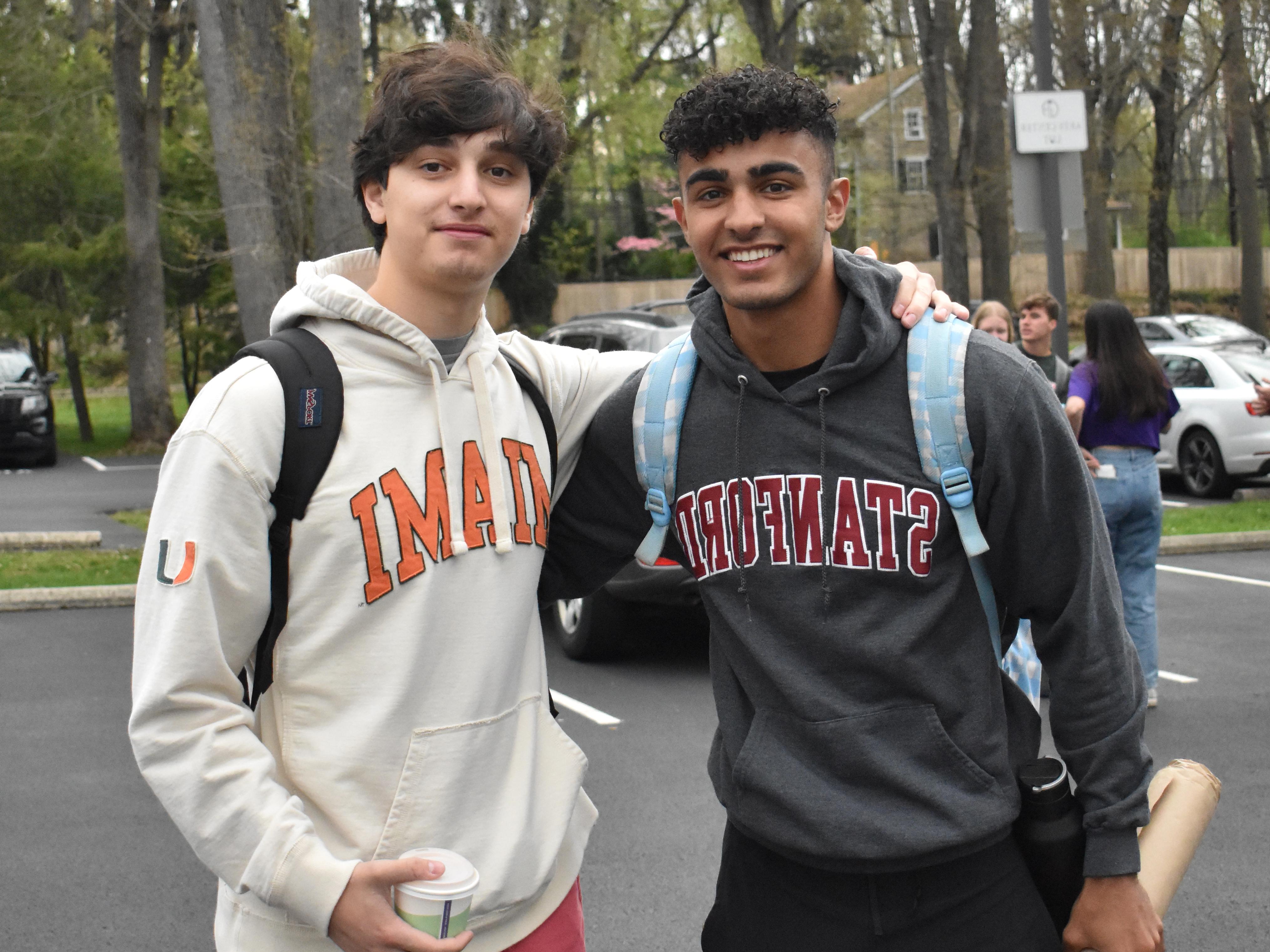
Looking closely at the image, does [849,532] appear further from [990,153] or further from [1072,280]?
[1072,280]

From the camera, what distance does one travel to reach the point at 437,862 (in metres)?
1.95

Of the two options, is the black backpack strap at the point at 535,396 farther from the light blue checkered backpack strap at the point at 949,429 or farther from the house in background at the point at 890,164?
the house in background at the point at 890,164

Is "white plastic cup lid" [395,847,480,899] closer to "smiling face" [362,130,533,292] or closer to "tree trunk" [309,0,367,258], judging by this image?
"smiling face" [362,130,533,292]

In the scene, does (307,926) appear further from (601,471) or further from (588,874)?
(588,874)

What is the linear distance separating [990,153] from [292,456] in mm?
20479

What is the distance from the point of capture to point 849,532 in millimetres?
2260

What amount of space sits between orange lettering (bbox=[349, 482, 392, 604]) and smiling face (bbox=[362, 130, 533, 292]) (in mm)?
444

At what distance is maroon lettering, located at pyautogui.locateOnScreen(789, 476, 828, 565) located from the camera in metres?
2.28

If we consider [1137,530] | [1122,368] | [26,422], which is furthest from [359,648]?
[26,422]

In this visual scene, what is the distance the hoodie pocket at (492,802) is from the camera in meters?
2.13

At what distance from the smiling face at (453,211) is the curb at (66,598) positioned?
808 cm

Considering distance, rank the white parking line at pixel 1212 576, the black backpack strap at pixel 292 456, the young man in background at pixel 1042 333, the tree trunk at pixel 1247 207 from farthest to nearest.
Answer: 1. the tree trunk at pixel 1247 207
2. the white parking line at pixel 1212 576
3. the young man in background at pixel 1042 333
4. the black backpack strap at pixel 292 456

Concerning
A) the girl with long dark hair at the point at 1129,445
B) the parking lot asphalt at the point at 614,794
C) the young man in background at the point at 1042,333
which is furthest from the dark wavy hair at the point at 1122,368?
the parking lot asphalt at the point at 614,794

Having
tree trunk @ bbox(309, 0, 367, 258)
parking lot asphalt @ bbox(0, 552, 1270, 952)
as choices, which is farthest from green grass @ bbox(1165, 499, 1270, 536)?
tree trunk @ bbox(309, 0, 367, 258)
